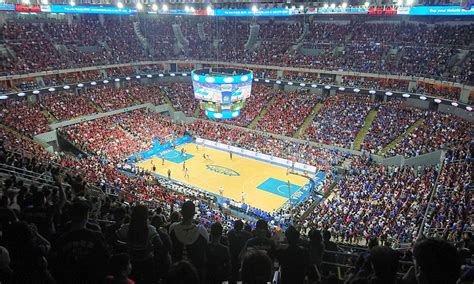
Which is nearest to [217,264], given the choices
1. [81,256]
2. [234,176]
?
[81,256]

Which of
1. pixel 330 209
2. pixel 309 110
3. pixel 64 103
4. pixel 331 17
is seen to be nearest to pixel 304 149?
pixel 309 110

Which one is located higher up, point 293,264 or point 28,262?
point 28,262

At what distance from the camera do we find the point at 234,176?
3381cm

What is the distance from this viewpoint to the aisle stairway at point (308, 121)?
130ft

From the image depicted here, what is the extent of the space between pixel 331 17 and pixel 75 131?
37.1 metres

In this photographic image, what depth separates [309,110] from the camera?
42.4 m

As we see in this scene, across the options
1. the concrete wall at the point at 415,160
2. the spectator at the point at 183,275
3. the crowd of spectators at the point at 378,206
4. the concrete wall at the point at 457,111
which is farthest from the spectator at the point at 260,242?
the concrete wall at the point at 457,111

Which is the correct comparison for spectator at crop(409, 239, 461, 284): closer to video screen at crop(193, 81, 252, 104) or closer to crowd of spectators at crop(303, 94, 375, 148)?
video screen at crop(193, 81, 252, 104)

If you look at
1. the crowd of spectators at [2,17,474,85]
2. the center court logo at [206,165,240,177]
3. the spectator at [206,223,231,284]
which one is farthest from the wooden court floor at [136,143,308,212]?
the spectator at [206,223,231,284]

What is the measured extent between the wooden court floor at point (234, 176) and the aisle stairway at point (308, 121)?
589 centimetres

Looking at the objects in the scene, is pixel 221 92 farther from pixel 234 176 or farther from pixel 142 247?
pixel 142 247

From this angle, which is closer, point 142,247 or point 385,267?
point 385,267

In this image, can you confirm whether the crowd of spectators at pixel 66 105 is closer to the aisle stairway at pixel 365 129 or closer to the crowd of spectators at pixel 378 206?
the crowd of spectators at pixel 378 206

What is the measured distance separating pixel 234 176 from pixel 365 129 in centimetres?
1503
